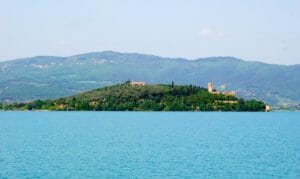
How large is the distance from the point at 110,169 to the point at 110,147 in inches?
764

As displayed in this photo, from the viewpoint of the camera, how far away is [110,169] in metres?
51.6

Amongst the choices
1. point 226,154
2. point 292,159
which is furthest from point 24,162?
point 292,159

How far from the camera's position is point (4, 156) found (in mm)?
59438

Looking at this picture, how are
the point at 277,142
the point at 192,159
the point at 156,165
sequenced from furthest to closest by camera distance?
the point at 277,142 → the point at 192,159 → the point at 156,165

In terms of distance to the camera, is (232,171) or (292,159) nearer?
(232,171)

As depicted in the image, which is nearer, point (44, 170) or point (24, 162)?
point (44, 170)

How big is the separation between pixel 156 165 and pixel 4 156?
15988 mm

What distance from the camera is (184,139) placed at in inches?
3322

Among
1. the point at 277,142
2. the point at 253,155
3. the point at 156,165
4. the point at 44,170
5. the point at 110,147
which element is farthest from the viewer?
the point at 277,142

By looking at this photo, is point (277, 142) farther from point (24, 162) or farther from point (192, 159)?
point (24, 162)

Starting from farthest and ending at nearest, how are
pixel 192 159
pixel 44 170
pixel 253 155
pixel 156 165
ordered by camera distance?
pixel 253 155 < pixel 192 159 < pixel 156 165 < pixel 44 170

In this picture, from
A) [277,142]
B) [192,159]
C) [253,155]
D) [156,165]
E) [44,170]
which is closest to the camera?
[44,170]

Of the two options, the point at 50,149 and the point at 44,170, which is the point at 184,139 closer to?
the point at 50,149

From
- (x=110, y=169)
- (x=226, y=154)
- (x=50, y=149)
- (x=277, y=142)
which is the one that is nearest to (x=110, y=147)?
(x=50, y=149)
